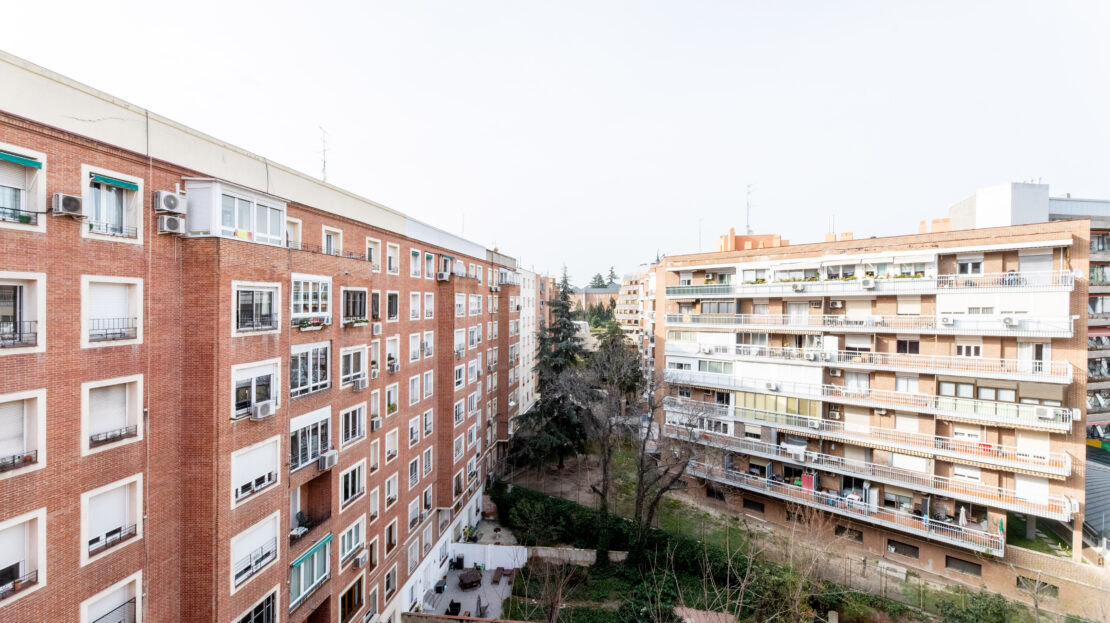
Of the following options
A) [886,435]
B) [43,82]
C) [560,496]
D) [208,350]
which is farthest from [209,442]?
[886,435]

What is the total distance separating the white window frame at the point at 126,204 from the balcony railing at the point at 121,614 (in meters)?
7.21

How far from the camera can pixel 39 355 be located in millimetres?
7543

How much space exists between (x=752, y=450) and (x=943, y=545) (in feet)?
30.6

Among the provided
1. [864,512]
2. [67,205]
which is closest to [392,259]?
[67,205]

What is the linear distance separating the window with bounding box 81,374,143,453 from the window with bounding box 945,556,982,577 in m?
32.1

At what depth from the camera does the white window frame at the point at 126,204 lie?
8133 millimetres

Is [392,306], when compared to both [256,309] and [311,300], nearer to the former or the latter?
[311,300]

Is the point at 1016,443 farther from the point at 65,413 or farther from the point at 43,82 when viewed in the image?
the point at 43,82

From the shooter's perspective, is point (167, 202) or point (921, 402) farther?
point (921, 402)

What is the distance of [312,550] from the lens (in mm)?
13445

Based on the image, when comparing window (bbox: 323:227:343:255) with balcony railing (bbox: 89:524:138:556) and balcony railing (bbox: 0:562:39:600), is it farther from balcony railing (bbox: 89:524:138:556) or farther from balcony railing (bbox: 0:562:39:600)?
balcony railing (bbox: 0:562:39:600)

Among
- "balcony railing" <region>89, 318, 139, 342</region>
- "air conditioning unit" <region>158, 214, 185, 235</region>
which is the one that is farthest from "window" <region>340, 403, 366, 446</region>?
"air conditioning unit" <region>158, 214, 185, 235</region>

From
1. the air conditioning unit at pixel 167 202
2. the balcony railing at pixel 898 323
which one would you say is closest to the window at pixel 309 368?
the air conditioning unit at pixel 167 202

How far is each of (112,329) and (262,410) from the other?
3348 mm
